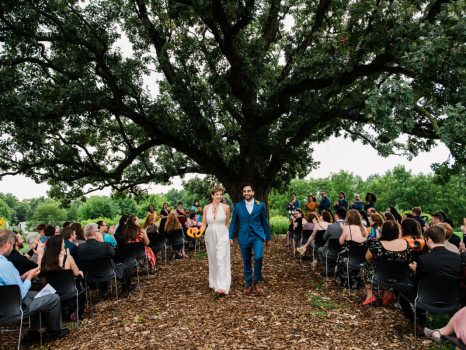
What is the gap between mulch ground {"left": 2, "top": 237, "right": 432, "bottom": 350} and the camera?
441 centimetres

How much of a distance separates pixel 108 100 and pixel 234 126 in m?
5.22

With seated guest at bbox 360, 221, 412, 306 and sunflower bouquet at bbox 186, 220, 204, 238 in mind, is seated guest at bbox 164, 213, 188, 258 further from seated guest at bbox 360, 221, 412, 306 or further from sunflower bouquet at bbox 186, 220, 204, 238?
seated guest at bbox 360, 221, 412, 306

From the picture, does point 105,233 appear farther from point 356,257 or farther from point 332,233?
point 356,257

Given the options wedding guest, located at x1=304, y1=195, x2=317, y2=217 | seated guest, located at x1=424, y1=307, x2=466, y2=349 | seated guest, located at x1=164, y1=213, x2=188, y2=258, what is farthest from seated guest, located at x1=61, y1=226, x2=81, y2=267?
wedding guest, located at x1=304, y1=195, x2=317, y2=217

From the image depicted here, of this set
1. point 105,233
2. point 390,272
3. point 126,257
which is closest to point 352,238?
point 390,272

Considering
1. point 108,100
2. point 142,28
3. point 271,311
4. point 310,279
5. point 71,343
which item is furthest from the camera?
point 142,28

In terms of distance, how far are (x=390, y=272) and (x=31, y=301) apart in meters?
5.31

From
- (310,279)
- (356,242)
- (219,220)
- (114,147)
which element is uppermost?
(114,147)

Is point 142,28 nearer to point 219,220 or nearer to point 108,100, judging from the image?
point 108,100

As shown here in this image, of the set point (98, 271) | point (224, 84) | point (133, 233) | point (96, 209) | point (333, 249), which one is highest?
point (224, 84)

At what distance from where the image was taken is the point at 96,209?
175ft

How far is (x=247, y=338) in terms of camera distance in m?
4.44

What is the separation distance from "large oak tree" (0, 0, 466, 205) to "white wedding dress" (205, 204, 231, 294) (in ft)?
13.2

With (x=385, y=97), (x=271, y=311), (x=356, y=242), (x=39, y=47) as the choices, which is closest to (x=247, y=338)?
(x=271, y=311)
